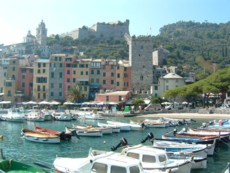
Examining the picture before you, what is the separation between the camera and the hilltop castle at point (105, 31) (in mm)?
166625

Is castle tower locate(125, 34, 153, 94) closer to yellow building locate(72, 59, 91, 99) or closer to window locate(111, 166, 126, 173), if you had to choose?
yellow building locate(72, 59, 91, 99)

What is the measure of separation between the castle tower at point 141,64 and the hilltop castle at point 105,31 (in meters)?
71.1

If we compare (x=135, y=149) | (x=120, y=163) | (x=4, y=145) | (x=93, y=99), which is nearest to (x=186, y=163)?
(x=135, y=149)

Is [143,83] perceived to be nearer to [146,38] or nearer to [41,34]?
[146,38]

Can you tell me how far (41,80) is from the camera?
92.4m

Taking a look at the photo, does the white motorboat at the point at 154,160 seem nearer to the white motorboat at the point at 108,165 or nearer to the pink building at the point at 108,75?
the white motorboat at the point at 108,165

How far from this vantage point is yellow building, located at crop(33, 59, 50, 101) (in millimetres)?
92125

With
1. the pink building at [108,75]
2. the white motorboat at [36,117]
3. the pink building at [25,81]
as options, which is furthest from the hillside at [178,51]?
the white motorboat at [36,117]

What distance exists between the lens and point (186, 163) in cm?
2297

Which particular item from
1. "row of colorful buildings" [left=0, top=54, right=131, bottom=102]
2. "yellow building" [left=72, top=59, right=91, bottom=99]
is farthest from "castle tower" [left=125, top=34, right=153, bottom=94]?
"yellow building" [left=72, top=59, right=91, bottom=99]

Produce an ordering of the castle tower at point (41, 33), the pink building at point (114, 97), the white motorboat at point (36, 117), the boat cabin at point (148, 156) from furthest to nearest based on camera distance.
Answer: the castle tower at point (41, 33)
the pink building at point (114, 97)
the white motorboat at point (36, 117)
the boat cabin at point (148, 156)

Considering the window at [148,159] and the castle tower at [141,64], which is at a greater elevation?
the castle tower at [141,64]

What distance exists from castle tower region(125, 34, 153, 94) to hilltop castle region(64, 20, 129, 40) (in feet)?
233

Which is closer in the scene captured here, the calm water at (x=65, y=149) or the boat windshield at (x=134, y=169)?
the boat windshield at (x=134, y=169)
